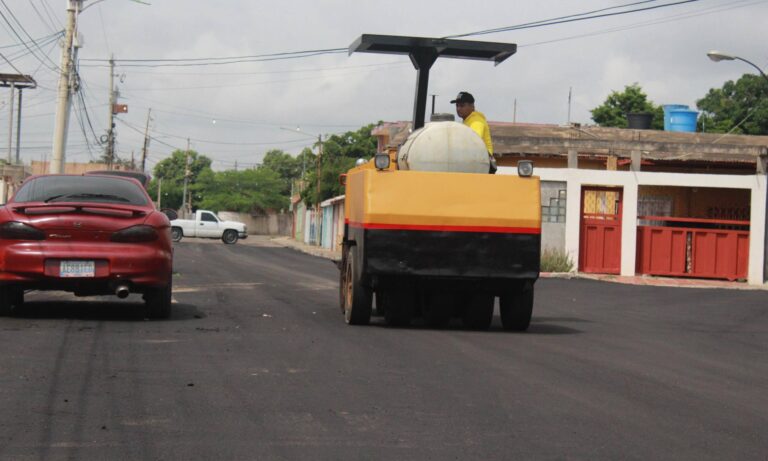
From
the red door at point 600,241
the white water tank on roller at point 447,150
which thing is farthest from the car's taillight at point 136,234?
the red door at point 600,241

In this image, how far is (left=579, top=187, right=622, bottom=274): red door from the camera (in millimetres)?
32094

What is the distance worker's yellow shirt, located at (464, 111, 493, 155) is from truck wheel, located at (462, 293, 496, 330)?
5.30 feet

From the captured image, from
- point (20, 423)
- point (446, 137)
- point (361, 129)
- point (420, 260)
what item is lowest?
point (20, 423)

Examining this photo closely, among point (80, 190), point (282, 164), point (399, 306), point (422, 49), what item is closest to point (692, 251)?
point (422, 49)

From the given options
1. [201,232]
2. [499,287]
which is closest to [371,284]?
[499,287]

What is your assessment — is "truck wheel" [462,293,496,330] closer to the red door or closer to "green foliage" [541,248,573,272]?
"green foliage" [541,248,573,272]

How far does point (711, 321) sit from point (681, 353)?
563cm

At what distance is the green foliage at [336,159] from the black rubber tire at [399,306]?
2247 inches

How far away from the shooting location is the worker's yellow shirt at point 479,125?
12.2m

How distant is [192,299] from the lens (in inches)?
576

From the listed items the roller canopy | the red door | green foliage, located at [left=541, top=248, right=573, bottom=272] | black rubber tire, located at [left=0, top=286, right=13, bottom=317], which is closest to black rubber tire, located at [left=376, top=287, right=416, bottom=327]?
the roller canopy

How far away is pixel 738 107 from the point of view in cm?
7350

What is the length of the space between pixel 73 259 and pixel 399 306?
347cm

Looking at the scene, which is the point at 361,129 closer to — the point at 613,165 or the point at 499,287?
the point at 613,165
